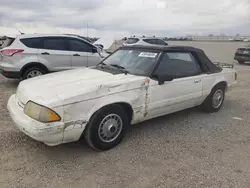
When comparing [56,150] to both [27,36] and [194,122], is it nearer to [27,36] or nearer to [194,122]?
[194,122]

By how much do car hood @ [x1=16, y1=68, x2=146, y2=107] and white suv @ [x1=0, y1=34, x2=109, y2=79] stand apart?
13.1ft

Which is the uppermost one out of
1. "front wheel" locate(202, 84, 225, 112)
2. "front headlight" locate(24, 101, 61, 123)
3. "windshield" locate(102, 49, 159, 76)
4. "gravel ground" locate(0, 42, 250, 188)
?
"windshield" locate(102, 49, 159, 76)

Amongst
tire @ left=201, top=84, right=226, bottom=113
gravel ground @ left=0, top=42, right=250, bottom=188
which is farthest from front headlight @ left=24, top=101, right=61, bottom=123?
tire @ left=201, top=84, right=226, bottom=113

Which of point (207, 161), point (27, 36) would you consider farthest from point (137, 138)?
point (27, 36)

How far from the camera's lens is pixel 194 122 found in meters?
5.11

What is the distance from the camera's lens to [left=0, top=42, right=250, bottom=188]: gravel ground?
3.11 meters

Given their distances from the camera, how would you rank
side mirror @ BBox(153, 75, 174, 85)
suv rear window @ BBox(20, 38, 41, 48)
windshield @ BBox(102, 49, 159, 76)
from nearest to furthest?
side mirror @ BBox(153, 75, 174, 85)
windshield @ BBox(102, 49, 159, 76)
suv rear window @ BBox(20, 38, 41, 48)

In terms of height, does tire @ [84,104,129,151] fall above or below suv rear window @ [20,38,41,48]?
below

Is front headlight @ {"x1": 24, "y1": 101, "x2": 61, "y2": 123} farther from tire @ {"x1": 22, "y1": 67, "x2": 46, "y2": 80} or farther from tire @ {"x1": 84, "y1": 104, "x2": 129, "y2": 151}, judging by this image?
tire @ {"x1": 22, "y1": 67, "x2": 46, "y2": 80}

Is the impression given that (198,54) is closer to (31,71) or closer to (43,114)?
(43,114)

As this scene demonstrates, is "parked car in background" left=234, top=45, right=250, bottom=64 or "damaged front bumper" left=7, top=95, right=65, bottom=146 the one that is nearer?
"damaged front bumper" left=7, top=95, right=65, bottom=146

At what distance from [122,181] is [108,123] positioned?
36.5 inches

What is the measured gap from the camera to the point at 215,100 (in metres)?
5.68

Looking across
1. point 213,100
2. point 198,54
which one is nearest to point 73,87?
Answer: point 198,54
